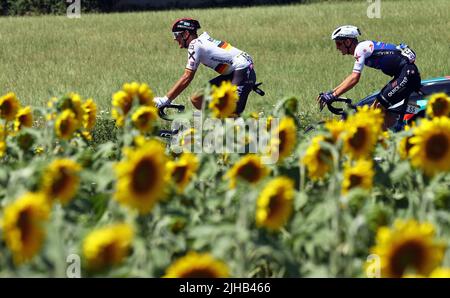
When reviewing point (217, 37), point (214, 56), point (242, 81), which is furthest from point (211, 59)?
point (217, 37)

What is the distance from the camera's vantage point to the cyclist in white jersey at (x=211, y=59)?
975 centimetres

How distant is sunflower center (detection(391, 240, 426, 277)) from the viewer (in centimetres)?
307

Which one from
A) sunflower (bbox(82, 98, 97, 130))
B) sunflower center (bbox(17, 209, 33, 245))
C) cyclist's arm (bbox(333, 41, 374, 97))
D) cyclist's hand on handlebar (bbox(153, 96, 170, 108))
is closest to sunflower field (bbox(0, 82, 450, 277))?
sunflower center (bbox(17, 209, 33, 245))

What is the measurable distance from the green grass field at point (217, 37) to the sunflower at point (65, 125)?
11140 mm

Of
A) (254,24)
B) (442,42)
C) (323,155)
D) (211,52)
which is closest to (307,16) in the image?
(254,24)

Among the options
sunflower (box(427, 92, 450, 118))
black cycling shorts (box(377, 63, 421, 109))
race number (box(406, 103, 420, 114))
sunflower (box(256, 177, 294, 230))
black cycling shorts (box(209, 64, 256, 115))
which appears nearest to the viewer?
sunflower (box(256, 177, 294, 230))

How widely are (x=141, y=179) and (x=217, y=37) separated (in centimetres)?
2737

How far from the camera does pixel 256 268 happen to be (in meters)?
4.44

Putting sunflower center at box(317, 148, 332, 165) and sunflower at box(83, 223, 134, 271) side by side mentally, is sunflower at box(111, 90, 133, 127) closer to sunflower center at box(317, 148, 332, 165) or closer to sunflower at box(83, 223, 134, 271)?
sunflower center at box(317, 148, 332, 165)

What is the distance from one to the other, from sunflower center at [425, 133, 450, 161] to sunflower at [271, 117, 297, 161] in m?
0.84

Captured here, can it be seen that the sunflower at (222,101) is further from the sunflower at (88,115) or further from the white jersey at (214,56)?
the white jersey at (214,56)

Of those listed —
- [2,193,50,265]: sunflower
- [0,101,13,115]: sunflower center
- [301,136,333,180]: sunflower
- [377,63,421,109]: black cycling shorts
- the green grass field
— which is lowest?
[2,193,50,265]: sunflower

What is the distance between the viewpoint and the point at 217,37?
3058cm
